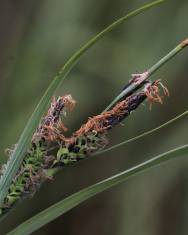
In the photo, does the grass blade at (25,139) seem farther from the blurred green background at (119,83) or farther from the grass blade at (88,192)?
the blurred green background at (119,83)

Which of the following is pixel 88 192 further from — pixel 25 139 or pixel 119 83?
pixel 119 83

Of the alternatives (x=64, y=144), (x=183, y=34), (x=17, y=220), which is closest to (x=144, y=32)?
(x=183, y=34)

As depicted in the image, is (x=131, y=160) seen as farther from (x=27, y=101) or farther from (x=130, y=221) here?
(x=27, y=101)

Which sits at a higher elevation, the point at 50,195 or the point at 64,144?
the point at 50,195

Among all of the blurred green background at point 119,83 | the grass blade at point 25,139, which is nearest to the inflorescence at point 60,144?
the grass blade at point 25,139

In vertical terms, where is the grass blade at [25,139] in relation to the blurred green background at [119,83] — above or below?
below

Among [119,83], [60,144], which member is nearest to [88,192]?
[60,144]
